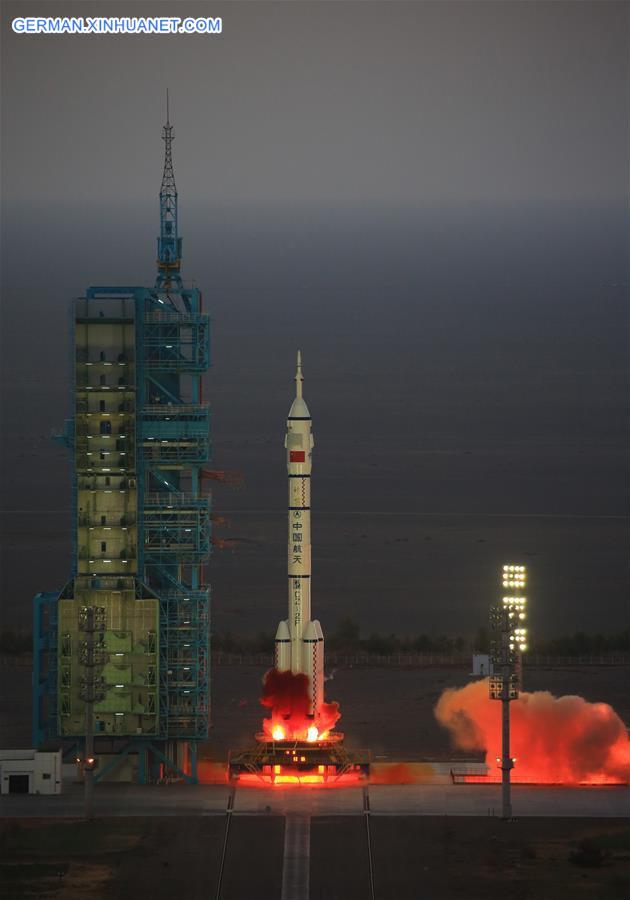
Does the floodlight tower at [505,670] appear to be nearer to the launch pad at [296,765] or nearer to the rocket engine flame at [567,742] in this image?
the rocket engine flame at [567,742]

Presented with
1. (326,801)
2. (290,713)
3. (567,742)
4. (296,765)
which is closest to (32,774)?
(296,765)

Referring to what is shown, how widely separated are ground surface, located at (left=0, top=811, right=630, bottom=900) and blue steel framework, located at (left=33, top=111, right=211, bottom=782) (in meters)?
5.53

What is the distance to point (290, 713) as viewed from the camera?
264 feet

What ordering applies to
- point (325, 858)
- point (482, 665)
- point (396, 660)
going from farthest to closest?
point (396, 660) → point (482, 665) → point (325, 858)

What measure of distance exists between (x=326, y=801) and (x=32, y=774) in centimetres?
944

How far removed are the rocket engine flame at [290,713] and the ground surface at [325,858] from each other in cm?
669

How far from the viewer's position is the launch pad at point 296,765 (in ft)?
260

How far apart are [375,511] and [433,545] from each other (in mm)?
12332

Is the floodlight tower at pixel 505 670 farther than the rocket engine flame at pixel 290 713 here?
No

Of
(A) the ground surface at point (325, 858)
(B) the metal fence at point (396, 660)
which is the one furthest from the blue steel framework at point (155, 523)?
(B) the metal fence at point (396, 660)

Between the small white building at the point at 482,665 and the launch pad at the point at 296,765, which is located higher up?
the small white building at the point at 482,665

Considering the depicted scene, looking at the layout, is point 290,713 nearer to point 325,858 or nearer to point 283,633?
point 283,633

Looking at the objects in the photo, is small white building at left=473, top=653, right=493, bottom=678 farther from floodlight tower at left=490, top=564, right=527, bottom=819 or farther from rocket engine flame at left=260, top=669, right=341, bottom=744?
rocket engine flame at left=260, top=669, right=341, bottom=744

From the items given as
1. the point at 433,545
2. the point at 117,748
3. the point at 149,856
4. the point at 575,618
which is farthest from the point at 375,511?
the point at 149,856
